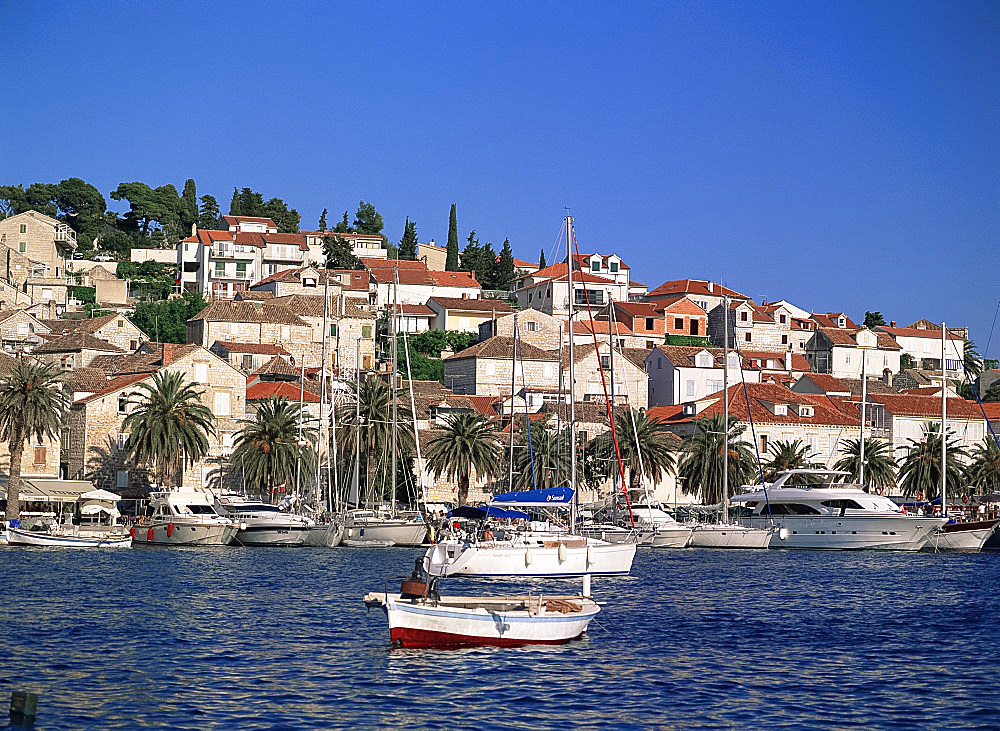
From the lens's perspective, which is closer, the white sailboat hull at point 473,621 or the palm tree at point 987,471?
the white sailboat hull at point 473,621

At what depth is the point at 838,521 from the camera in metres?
73.3

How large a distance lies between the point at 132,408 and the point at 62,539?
1911 centimetres

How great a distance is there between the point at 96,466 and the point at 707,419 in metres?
42.7

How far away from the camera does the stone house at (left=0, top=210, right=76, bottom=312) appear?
14425 cm

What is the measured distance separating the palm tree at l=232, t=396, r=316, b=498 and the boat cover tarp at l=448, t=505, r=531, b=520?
18.4m

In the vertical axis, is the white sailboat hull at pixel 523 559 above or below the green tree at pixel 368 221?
below

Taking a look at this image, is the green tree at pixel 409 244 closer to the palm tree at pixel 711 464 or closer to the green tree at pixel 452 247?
the green tree at pixel 452 247

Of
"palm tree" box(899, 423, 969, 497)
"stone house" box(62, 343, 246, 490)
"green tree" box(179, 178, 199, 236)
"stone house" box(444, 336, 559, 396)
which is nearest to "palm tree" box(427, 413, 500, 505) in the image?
"stone house" box(62, 343, 246, 490)

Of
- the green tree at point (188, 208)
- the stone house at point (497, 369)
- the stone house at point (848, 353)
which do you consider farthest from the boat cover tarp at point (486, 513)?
the green tree at point (188, 208)

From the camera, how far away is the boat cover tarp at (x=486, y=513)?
212ft

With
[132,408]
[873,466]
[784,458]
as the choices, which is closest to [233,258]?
[132,408]

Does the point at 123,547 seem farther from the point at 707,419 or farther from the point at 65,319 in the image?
the point at 65,319

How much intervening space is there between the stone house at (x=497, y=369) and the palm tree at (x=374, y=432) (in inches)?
1133

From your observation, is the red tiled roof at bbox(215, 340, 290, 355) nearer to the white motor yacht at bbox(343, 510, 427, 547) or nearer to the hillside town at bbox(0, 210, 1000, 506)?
the hillside town at bbox(0, 210, 1000, 506)
